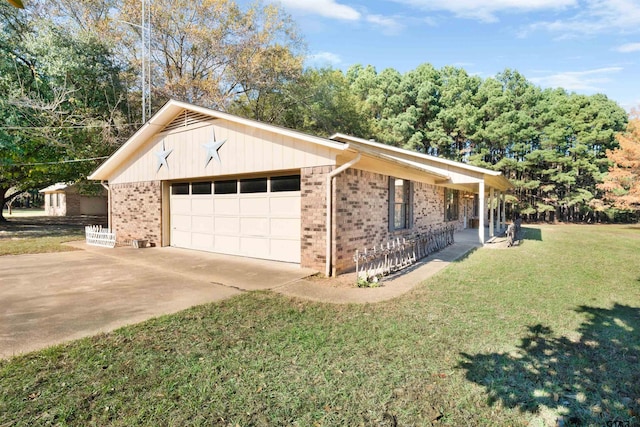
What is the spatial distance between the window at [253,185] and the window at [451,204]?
10.7 meters

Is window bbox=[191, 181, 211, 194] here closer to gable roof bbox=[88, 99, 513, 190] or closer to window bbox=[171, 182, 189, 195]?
window bbox=[171, 182, 189, 195]

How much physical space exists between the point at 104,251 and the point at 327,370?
11.1 m

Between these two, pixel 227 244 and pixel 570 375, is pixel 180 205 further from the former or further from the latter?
pixel 570 375

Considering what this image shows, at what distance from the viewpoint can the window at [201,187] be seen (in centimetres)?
1148

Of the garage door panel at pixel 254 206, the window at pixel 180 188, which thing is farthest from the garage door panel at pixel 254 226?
the window at pixel 180 188

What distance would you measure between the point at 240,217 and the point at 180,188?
3.59 meters

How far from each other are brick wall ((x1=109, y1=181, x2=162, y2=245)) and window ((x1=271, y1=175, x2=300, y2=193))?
217 inches

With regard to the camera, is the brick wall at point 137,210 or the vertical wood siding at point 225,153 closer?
the vertical wood siding at point 225,153

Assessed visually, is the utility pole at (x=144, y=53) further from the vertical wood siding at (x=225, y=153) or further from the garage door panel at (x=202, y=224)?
the garage door panel at (x=202, y=224)

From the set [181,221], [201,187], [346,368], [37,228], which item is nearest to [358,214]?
[346,368]

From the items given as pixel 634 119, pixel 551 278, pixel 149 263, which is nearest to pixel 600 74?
pixel 551 278

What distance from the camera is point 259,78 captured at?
22.4m

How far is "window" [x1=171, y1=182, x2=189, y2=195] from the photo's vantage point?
1230 centimetres

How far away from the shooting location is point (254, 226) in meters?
10.0
